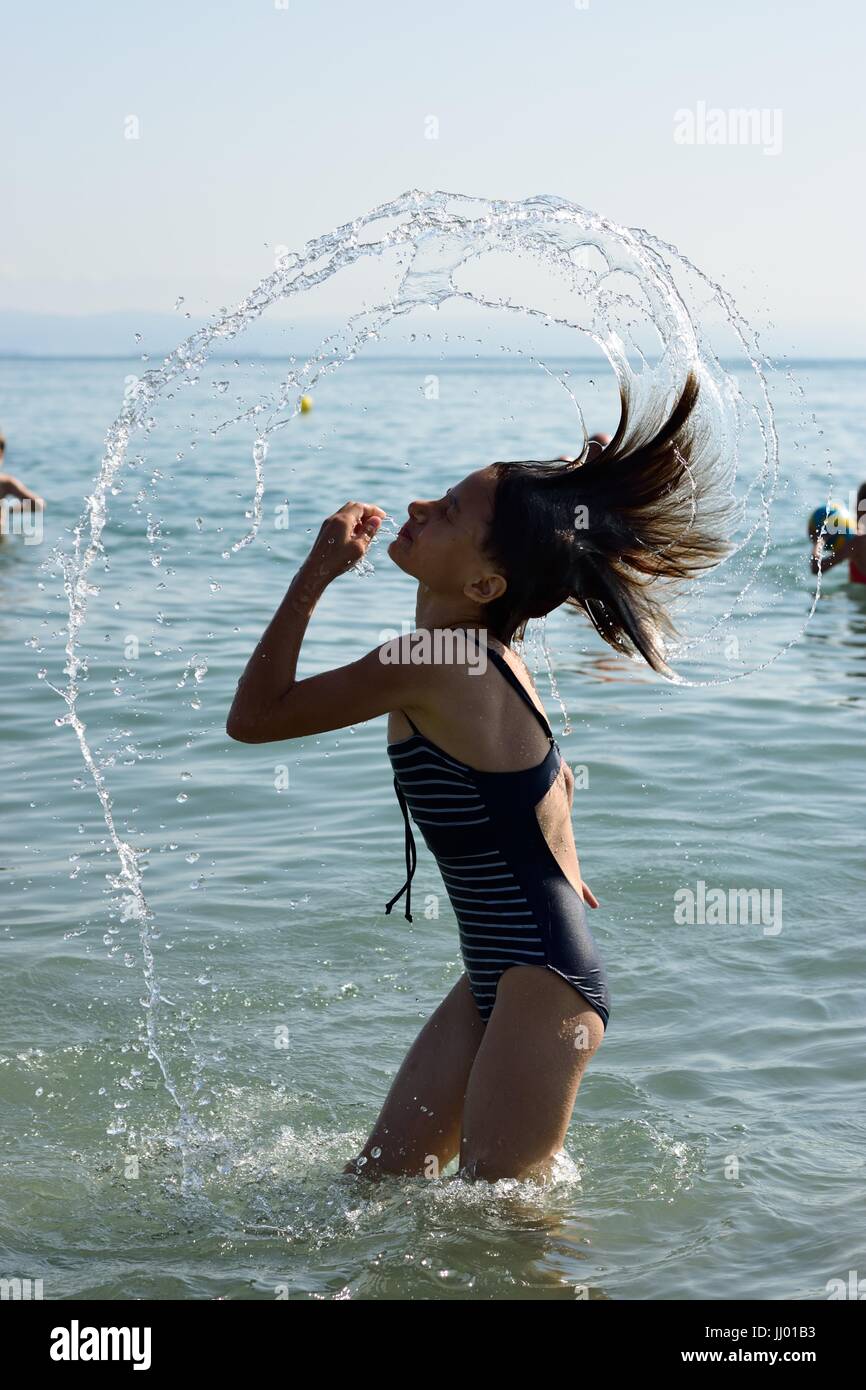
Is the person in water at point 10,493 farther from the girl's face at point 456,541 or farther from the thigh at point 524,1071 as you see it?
the thigh at point 524,1071

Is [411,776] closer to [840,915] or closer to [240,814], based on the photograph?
[840,915]

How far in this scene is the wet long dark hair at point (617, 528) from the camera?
3.83 meters

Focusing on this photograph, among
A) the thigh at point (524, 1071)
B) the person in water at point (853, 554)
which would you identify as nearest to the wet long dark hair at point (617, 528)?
the thigh at point (524, 1071)

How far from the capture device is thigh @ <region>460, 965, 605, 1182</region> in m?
3.74

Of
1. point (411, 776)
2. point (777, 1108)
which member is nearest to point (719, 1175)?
point (777, 1108)

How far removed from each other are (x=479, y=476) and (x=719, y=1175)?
6.94ft

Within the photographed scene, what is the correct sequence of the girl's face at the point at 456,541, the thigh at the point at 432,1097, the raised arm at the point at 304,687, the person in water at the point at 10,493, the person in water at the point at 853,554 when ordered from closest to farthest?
1. the raised arm at the point at 304,687
2. the girl's face at the point at 456,541
3. the thigh at the point at 432,1097
4. the person in water at the point at 853,554
5. the person in water at the point at 10,493

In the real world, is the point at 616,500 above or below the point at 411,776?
above

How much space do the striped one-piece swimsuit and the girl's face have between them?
187mm

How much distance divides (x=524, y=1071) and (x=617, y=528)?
1.33 metres

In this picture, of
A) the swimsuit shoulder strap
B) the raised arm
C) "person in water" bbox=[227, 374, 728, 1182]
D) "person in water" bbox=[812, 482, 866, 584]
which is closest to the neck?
"person in water" bbox=[227, 374, 728, 1182]

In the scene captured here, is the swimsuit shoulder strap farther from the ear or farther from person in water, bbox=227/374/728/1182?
the ear

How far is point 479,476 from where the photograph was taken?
3.81 meters

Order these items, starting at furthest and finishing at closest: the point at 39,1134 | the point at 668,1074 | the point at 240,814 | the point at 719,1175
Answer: the point at 240,814, the point at 668,1074, the point at 39,1134, the point at 719,1175
